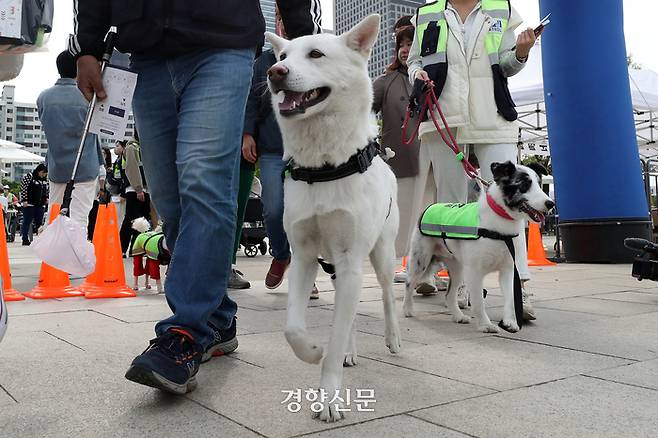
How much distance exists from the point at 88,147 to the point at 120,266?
119cm

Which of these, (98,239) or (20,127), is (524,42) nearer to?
(98,239)

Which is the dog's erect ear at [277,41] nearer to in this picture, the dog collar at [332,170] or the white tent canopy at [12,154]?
the dog collar at [332,170]

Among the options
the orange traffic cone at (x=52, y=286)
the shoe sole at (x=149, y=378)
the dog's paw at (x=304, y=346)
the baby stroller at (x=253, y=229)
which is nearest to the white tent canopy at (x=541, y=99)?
the baby stroller at (x=253, y=229)

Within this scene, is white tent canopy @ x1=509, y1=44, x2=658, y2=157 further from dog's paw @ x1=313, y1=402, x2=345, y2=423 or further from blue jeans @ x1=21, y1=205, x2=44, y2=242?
blue jeans @ x1=21, y1=205, x2=44, y2=242

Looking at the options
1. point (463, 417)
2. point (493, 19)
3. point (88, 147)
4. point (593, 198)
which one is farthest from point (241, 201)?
point (593, 198)

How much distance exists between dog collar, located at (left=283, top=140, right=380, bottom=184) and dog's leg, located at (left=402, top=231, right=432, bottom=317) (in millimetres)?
1897

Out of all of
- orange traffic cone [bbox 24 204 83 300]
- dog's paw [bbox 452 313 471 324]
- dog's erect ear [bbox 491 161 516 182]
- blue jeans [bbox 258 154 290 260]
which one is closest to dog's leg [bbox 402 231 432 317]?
dog's paw [bbox 452 313 471 324]

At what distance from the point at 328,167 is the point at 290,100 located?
0.30 meters

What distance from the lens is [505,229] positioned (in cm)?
353

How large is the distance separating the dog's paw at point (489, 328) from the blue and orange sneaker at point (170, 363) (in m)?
1.90

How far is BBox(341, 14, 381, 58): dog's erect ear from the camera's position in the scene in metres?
2.35

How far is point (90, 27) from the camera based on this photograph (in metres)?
2.56

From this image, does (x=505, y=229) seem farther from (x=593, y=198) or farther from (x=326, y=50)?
(x=593, y=198)

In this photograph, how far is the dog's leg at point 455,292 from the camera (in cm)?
380
